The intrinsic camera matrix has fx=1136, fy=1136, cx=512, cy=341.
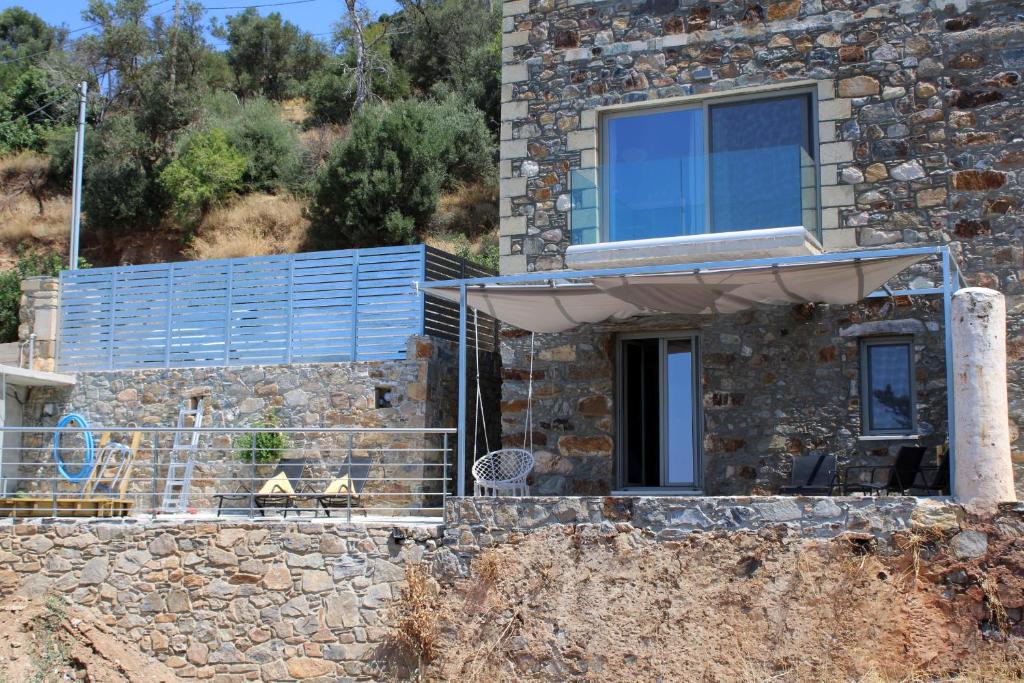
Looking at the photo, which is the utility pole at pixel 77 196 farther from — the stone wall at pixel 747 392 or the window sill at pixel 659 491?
the window sill at pixel 659 491

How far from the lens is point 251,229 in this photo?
2694cm

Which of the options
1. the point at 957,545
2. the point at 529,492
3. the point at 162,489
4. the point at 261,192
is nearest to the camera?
the point at 957,545

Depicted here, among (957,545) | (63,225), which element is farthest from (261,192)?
(957,545)

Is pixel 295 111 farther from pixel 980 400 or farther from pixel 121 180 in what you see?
pixel 980 400

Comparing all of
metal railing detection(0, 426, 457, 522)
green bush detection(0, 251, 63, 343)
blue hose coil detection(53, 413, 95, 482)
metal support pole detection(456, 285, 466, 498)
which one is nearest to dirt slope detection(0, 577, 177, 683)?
metal railing detection(0, 426, 457, 522)

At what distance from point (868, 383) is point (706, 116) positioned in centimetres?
340

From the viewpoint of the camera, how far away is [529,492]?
12617 mm

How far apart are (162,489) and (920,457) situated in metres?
9.32

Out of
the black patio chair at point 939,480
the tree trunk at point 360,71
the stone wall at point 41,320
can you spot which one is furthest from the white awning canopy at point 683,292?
the tree trunk at point 360,71

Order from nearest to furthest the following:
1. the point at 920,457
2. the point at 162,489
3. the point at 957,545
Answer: the point at 957,545
the point at 920,457
the point at 162,489

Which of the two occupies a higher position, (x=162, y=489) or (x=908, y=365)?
(x=908, y=365)

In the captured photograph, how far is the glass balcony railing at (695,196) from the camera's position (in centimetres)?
1173

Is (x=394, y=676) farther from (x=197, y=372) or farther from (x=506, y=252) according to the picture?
(x=197, y=372)

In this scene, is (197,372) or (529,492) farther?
(197,372)
